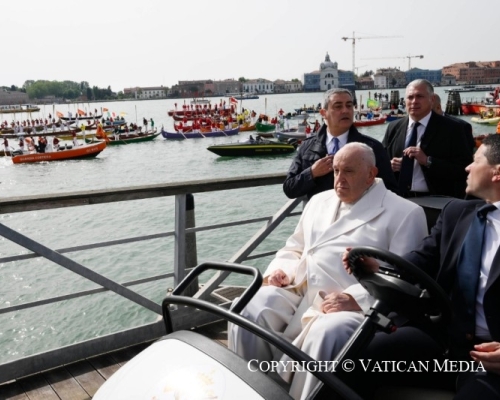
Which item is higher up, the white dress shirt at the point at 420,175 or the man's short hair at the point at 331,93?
the man's short hair at the point at 331,93

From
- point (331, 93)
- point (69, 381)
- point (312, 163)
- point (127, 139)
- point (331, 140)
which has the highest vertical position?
point (331, 93)

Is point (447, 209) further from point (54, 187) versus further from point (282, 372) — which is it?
point (54, 187)

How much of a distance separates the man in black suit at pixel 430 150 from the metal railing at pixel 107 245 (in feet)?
2.78

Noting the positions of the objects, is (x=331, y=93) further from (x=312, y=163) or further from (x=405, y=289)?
(x=405, y=289)

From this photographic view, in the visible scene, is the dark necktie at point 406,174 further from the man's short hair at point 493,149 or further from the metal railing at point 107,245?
the man's short hair at point 493,149

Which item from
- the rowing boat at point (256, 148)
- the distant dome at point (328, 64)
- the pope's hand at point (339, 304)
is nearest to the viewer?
the pope's hand at point (339, 304)

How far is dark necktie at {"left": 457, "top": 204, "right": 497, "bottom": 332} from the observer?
2.10m

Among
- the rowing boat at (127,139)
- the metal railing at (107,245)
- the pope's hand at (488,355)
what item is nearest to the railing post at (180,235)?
the metal railing at (107,245)

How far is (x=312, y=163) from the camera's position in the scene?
363 centimetres

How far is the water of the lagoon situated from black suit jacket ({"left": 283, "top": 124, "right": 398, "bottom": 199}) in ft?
8.01

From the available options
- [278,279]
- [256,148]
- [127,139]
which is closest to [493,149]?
[278,279]

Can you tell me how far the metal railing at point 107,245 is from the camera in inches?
119

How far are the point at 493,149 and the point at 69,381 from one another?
2.53 meters

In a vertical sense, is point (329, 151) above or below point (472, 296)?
above
